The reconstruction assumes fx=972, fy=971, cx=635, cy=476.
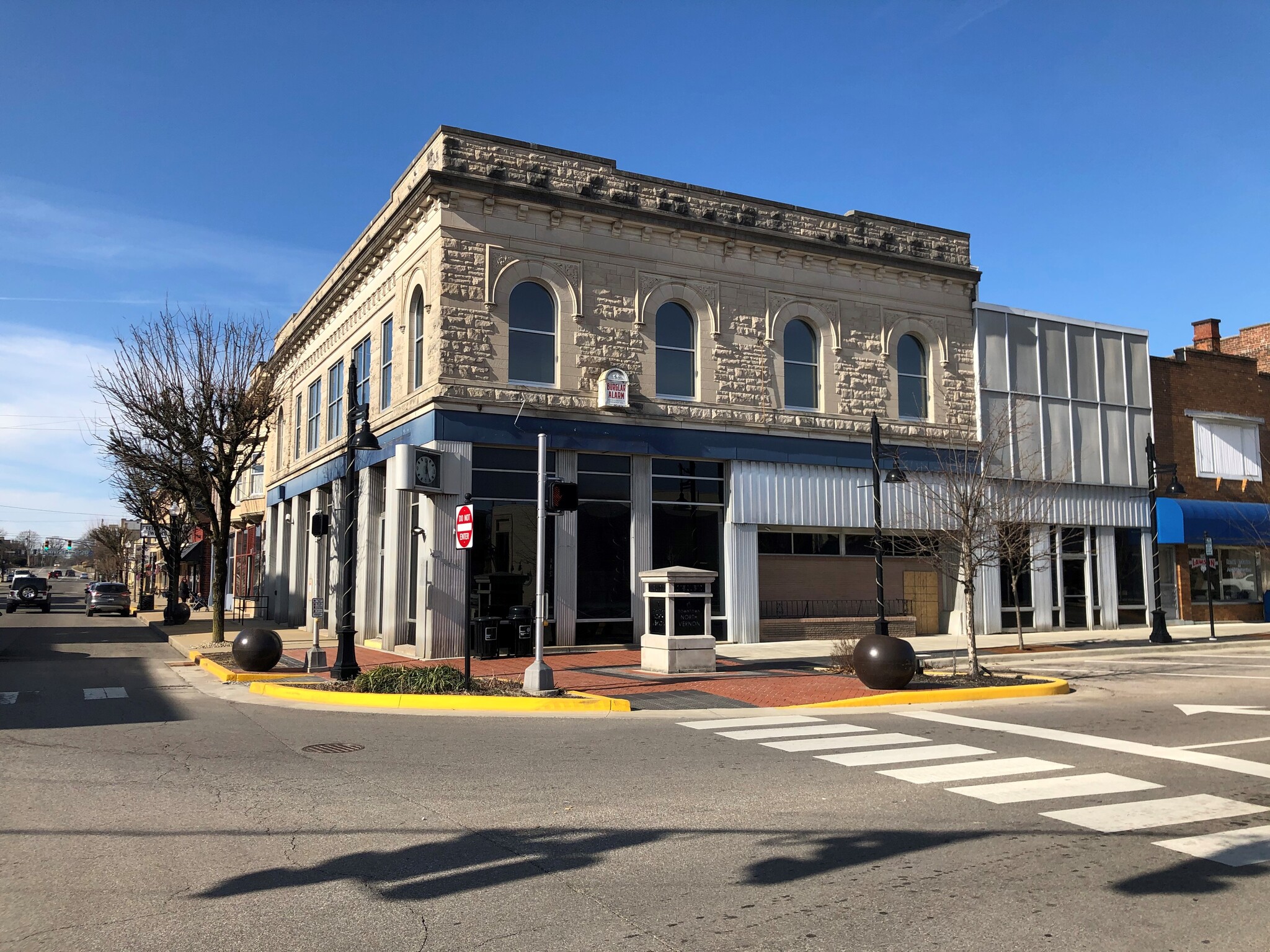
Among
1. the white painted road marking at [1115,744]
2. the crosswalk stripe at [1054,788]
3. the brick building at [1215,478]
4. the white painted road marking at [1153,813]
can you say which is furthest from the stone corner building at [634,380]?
the white painted road marking at [1153,813]

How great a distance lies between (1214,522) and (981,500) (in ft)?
57.1

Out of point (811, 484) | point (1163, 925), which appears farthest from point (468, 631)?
point (811, 484)

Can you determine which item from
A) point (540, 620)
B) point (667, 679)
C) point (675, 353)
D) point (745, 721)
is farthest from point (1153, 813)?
point (675, 353)

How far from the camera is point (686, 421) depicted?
76.8 feet

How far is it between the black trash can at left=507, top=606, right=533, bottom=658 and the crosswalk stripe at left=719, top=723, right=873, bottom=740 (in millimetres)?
9042

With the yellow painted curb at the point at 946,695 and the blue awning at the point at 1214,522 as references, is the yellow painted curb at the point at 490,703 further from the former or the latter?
the blue awning at the point at 1214,522

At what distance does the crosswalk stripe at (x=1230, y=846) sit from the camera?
6.23 m

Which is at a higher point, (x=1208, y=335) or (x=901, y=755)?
(x=1208, y=335)

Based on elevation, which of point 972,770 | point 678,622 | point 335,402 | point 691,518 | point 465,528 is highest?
point 335,402

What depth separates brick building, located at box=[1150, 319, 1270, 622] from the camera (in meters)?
31.6

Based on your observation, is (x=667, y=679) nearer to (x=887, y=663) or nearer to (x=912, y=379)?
(x=887, y=663)

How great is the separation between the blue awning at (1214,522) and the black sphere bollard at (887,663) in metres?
19.3

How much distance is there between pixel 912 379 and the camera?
27422mm

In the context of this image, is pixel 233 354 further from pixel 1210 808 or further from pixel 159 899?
pixel 1210 808
